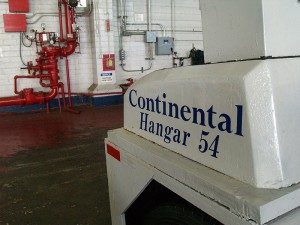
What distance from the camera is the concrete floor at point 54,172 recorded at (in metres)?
1.99

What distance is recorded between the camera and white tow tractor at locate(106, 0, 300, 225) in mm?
651

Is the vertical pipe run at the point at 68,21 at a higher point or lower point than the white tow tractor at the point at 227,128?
higher

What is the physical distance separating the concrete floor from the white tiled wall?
149 cm

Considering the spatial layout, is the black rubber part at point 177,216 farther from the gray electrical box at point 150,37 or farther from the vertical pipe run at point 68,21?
the gray electrical box at point 150,37

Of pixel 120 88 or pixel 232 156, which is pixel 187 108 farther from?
pixel 120 88

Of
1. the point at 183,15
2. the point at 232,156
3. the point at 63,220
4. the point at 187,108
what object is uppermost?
the point at 183,15

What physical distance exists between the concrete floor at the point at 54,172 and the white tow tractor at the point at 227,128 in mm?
1075

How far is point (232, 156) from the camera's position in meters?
0.72

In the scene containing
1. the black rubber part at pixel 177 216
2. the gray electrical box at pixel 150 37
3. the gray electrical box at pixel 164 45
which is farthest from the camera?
the gray electrical box at pixel 164 45

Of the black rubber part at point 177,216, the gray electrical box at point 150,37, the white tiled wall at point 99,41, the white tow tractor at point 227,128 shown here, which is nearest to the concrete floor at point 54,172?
the black rubber part at point 177,216

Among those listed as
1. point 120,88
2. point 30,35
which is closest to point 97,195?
point 120,88

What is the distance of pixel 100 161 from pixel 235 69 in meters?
2.41

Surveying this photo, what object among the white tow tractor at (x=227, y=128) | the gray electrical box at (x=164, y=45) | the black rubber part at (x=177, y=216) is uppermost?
the gray electrical box at (x=164, y=45)

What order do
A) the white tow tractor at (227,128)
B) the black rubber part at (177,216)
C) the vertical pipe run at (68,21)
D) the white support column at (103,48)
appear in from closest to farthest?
1. the white tow tractor at (227,128)
2. the black rubber part at (177,216)
3. the vertical pipe run at (68,21)
4. the white support column at (103,48)
